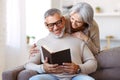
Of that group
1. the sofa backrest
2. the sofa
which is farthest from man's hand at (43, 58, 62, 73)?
the sofa backrest

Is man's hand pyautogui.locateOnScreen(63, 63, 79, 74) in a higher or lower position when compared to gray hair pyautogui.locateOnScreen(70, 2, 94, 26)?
lower

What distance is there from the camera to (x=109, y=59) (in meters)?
2.40

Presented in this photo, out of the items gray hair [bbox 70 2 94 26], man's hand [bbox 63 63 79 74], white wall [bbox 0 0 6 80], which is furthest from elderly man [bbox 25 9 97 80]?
white wall [bbox 0 0 6 80]

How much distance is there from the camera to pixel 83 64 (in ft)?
7.08

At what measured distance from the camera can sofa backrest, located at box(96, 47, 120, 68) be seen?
2373 mm

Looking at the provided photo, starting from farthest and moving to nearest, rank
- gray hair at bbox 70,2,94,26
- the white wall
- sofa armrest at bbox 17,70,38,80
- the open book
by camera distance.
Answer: the white wall
gray hair at bbox 70,2,94,26
sofa armrest at bbox 17,70,38,80
the open book

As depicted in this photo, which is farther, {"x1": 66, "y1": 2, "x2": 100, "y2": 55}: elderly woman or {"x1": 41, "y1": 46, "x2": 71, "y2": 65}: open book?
{"x1": 66, "y1": 2, "x2": 100, "y2": 55}: elderly woman

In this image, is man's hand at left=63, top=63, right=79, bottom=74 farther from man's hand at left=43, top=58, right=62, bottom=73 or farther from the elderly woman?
the elderly woman

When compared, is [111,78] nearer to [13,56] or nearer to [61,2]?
[13,56]

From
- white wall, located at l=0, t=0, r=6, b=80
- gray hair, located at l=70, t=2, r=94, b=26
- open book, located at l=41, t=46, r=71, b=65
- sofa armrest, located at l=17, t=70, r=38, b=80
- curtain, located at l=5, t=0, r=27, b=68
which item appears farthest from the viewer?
curtain, located at l=5, t=0, r=27, b=68

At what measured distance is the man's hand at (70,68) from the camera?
2.04m

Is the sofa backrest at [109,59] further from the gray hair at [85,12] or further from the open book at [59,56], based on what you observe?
the open book at [59,56]

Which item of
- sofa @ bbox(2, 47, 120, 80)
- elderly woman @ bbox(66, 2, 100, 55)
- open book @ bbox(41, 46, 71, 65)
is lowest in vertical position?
sofa @ bbox(2, 47, 120, 80)

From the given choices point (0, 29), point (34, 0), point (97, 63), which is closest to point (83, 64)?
point (97, 63)
